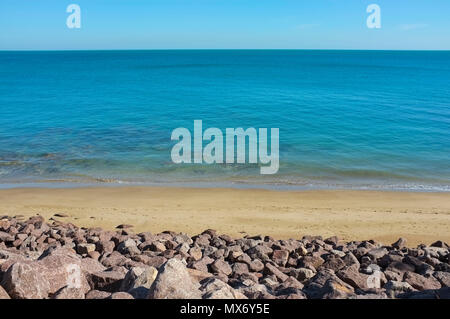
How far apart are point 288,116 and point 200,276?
2938cm

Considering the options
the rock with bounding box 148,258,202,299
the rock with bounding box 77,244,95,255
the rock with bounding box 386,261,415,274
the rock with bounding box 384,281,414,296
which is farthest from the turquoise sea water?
the rock with bounding box 148,258,202,299

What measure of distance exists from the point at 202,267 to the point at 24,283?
10.5ft

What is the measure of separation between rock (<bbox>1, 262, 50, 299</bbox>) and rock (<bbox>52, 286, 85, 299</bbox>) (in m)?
0.20

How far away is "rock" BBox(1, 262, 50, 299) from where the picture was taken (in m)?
5.18

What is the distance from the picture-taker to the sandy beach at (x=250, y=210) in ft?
41.5

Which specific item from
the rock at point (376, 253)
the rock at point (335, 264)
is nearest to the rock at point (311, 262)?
the rock at point (335, 264)

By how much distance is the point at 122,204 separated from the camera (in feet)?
49.9

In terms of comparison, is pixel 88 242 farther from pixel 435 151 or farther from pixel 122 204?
pixel 435 151

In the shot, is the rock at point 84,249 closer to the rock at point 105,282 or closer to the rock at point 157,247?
the rock at point 157,247

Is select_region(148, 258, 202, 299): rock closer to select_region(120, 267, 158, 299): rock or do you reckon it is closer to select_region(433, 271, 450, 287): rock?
select_region(120, 267, 158, 299): rock

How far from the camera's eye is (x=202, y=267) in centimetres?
773

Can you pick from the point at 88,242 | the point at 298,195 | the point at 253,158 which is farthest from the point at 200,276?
Answer: the point at 253,158

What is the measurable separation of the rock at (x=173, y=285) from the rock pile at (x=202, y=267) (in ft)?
0.04

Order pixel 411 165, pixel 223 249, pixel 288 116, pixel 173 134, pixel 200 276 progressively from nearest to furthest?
pixel 200 276 < pixel 223 249 < pixel 411 165 < pixel 173 134 < pixel 288 116
